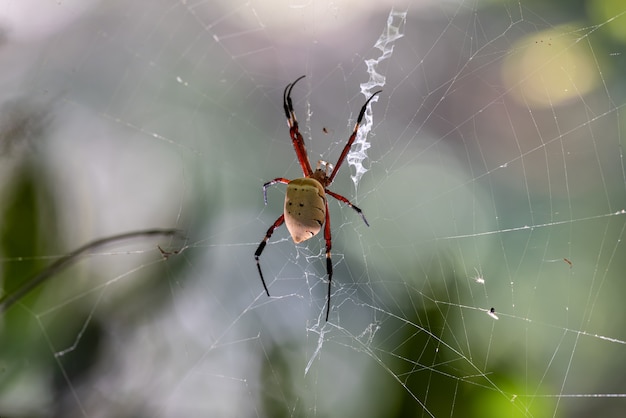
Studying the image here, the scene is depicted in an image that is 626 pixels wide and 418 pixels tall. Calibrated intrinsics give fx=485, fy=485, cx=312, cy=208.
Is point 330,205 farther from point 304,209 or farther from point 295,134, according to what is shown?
point 304,209

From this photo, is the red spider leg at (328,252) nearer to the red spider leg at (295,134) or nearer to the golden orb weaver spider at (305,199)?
the golden orb weaver spider at (305,199)

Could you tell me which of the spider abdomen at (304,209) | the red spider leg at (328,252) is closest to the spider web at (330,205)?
the red spider leg at (328,252)

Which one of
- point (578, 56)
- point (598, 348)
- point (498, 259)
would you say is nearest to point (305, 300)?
point (498, 259)

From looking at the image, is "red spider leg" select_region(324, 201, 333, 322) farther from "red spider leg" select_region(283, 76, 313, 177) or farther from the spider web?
"red spider leg" select_region(283, 76, 313, 177)

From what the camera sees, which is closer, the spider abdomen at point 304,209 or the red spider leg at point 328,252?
the spider abdomen at point 304,209

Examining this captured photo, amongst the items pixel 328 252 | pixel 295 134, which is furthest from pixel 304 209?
pixel 295 134

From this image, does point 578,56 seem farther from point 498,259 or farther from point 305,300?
point 305,300

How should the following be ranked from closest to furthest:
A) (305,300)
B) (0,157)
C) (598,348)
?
(0,157) → (598,348) → (305,300)
